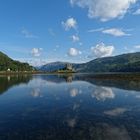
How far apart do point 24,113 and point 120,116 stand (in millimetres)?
13287

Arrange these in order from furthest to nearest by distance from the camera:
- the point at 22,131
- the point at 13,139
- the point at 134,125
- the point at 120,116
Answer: the point at 120,116, the point at 134,125, the point at 22,131, the point at 13,139

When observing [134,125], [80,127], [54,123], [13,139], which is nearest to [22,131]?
[13,139]

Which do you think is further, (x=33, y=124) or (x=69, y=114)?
(x=69, y=114)

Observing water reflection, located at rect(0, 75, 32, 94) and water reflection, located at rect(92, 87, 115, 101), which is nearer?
water reflection, located at rect(92, 87, 115, 101)

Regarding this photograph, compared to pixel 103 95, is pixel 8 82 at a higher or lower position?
higher

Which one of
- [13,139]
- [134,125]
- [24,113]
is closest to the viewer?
[13,139]

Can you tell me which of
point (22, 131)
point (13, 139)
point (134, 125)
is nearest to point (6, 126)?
point (22, 131)

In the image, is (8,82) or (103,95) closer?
(103,95)

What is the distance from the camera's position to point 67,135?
67.1 ft

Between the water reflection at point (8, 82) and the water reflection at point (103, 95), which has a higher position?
the water reflection at point (8, 82)

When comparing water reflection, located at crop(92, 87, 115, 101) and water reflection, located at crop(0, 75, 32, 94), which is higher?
water reflection, located at crop(0, 75, 32, 94)

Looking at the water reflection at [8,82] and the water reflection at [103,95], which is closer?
the water reflection at [103,95]

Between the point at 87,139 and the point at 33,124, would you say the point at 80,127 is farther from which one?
the point at 33,124

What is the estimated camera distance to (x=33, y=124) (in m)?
24.8
